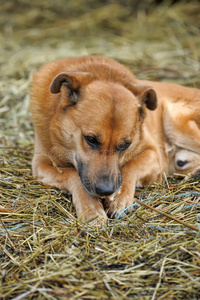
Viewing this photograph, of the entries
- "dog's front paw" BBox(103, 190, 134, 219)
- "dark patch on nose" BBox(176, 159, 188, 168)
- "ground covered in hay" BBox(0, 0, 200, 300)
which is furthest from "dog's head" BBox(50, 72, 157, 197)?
"dark patch on nose" BBox(176, 159, 188, 168)

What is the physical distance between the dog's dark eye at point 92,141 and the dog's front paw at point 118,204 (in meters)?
0.57

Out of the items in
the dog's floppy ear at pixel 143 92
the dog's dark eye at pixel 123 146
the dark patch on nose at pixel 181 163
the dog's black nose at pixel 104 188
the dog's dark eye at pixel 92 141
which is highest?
the dog's floppy ear at pixel 143 92

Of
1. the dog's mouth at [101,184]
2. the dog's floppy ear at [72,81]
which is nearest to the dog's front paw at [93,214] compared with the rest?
the dog's mouth at [101,184]

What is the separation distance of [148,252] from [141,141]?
5.36 ft

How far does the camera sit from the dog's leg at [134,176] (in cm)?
380

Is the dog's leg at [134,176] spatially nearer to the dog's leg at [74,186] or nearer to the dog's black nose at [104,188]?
the dog's leg at [74,186]

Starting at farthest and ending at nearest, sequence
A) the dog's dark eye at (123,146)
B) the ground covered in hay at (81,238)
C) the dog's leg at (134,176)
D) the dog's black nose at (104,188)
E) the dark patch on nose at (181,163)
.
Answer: the dark patch on nose at (181,163) → the dog's leg at (134,176) → the dog's dark eye at (123,146) → the dog's black nose at (104,188) → the ground covered in hay at (81,238)

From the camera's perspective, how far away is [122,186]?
13.0 ft

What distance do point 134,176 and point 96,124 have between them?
881mm

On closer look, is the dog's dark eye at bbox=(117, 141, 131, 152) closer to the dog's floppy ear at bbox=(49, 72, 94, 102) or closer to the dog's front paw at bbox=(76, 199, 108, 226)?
the dog's front paw at bbox=(76, 199, 108, 226)

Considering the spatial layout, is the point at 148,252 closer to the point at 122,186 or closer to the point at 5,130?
the point at 122,186

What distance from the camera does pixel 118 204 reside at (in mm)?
3789

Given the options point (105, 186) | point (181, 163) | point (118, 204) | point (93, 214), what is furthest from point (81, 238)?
point (181, 163)

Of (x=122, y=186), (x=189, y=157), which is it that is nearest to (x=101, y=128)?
(x=122, y=186)
